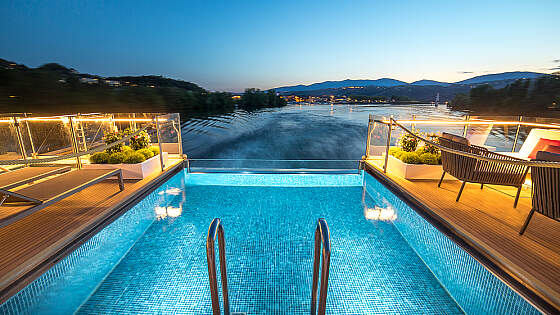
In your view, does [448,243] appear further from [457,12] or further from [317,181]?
[457,12]

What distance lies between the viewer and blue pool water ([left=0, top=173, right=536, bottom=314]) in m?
1.91

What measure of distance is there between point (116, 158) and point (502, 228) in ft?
A: 17.2

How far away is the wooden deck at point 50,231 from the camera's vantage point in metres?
1.65

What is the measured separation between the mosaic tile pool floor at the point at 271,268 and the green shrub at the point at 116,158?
1130 mm

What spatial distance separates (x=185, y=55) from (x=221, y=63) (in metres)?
3.21

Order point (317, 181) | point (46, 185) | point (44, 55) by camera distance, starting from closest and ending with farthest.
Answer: point (46, 185) < point (317, 181) < point (44, 55)

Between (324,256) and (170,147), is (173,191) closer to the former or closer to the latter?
(170,147)

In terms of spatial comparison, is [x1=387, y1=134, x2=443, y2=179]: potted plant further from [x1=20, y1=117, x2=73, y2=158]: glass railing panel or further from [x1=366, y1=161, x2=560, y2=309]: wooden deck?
[x1=20, y1=117, x2=73, y2=158]: glass railing panel

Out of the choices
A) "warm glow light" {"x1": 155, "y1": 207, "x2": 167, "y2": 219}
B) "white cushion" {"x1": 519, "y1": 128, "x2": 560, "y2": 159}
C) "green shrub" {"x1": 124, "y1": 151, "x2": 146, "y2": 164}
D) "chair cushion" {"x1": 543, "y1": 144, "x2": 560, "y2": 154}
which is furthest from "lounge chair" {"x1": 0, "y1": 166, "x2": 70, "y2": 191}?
"white cushion" {"x1": 519, "y1": 128, "x2": 560, "y2": 159}

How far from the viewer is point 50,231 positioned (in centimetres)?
214

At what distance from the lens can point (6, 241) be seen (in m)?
1.97

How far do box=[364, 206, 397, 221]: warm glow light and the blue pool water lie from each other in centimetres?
3

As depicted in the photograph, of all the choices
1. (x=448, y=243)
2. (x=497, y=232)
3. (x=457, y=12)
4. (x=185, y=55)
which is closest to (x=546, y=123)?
(x=497, y=232)

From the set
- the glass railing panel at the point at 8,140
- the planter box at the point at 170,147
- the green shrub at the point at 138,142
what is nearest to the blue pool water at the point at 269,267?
the green shrub at the point at 138,142
